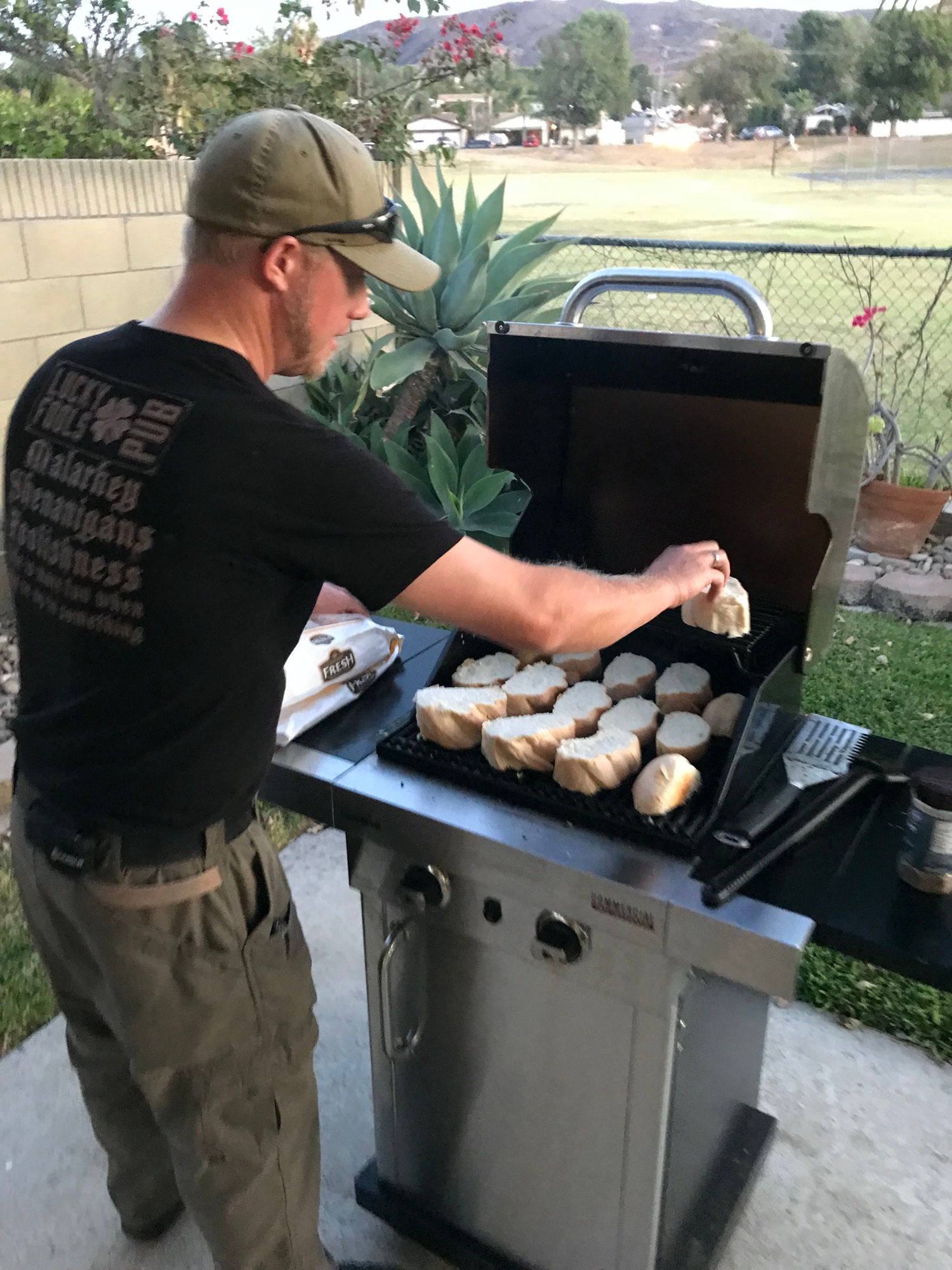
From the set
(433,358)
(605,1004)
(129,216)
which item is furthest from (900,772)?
(129,216)

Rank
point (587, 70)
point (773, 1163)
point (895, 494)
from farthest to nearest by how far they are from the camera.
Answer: point (587, 70), point (895, 494), point (773, 1163)

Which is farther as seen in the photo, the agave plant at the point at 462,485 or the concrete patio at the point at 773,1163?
the agave plant at the point at 462,485

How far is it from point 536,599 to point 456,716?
0.30 m

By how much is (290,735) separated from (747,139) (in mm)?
5432

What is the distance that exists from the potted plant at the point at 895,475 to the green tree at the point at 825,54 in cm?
119

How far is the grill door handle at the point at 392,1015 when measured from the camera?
147cm

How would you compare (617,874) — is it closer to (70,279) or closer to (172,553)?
(172,553)

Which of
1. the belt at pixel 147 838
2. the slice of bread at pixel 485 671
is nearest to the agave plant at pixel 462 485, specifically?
the slice of bread at pixel 485 671

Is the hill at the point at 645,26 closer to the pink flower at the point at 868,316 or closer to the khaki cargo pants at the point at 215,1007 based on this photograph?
the pink flower at the point at 868,316

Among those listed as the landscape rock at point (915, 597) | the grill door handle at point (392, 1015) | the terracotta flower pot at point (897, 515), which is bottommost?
the landscape rock at point (915, 597)

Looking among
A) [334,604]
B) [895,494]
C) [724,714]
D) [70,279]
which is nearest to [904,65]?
[895,494]

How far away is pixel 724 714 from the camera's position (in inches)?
55.3

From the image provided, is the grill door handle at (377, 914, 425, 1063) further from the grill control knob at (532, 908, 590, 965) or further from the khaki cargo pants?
the grill control knob at (532, 908, 590, 965)

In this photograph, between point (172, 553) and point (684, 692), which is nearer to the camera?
point (172, 553)
